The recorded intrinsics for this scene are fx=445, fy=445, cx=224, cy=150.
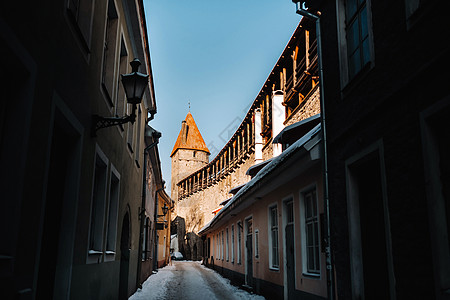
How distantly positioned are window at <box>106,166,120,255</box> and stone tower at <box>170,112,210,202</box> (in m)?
60.9

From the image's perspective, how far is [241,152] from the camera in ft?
120

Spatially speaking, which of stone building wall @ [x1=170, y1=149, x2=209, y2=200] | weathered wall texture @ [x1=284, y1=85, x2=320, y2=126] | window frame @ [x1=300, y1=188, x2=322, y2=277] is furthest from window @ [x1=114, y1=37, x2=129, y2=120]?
stone building wall @ [x1=170, y1=149, x2=209, y2=200]

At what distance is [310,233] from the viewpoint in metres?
8.32

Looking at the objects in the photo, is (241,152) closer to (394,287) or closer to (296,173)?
(296,173)

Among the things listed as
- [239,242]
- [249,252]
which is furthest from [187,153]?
[249,252]

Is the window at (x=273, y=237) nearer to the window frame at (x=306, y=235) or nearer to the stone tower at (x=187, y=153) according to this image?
the window frame at (x=306, y=235)

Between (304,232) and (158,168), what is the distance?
13472 millimetres

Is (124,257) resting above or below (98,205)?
below

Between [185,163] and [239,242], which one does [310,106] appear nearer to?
[239,242]

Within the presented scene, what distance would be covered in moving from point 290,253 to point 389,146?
469 centimetres

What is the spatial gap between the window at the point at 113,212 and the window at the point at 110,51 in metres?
1.51

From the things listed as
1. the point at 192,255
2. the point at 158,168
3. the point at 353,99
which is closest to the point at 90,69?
the point at 353,99

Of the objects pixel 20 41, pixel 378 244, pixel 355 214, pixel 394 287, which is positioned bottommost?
pixel 394 287

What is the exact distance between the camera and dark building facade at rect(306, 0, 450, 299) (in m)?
Result: 4.21
